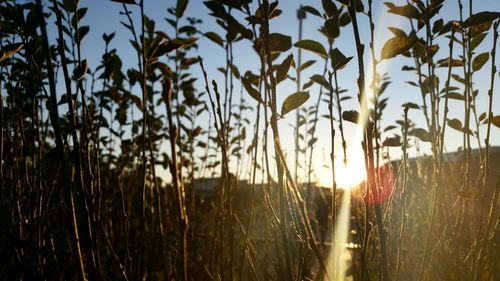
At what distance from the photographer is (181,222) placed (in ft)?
3.02

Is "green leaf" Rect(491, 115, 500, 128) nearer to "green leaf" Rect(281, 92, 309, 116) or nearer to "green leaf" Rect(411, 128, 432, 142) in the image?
"green leaf" Rect(411, 128, 432, 142)

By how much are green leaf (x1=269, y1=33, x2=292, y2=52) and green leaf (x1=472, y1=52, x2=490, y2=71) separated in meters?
1.03

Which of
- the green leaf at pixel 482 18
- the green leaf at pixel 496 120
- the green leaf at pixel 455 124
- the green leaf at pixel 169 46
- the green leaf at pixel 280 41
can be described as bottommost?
the green leaf at pixel 496 120

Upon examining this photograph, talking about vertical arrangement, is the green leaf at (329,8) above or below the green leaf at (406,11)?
below

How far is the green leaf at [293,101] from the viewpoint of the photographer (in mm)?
997

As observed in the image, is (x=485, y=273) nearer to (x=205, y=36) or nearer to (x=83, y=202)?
(x=205, y=36)

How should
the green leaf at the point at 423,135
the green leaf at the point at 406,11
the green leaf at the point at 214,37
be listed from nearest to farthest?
1. the green leaf at the point at 406,11
2. the green leaf at the point at 214,37
3. the green leaf at the point at 423,135

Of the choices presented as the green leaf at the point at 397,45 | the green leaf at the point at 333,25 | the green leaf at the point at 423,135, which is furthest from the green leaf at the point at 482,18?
the green leaf at the point at 423,135

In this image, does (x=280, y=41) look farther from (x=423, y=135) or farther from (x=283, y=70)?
(x=423, y=135)

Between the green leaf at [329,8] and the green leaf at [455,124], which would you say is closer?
the green leaf at [329,8]

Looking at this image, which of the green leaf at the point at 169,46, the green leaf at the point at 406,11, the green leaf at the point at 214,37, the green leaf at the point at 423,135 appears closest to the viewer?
the green leaf at the point at 169,46

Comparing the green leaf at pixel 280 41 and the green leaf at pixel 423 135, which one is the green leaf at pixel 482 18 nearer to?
the green leaf at pixel 280 41

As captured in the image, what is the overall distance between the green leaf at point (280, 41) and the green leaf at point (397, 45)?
0.25 m

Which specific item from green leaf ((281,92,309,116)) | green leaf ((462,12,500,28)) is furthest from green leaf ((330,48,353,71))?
green leaf ((462,12,500,28))
